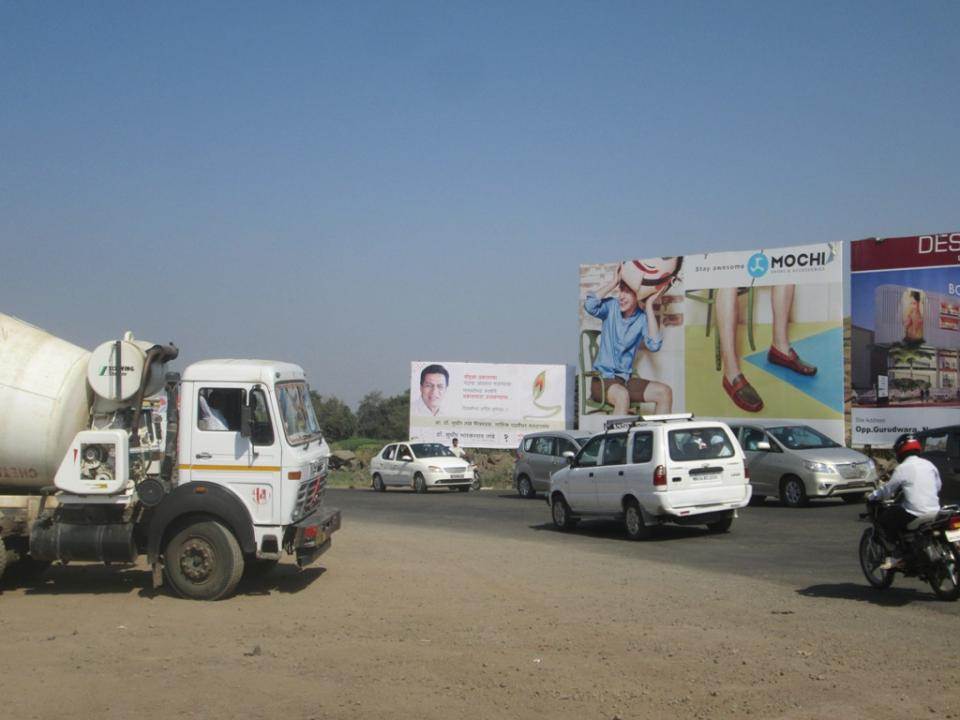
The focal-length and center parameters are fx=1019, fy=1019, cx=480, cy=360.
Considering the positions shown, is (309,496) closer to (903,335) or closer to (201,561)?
(201,561)

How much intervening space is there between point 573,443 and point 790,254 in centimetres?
1152

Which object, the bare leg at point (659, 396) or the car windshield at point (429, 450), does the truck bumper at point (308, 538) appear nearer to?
the car windshield at point (429, 450)

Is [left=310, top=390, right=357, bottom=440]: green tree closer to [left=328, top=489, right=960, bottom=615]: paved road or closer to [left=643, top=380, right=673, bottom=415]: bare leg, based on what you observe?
[left=643, top=380, right=673, bottom=415]: bare leg

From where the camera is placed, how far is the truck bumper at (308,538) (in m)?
11.3

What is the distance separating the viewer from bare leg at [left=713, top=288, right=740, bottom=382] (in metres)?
34.8

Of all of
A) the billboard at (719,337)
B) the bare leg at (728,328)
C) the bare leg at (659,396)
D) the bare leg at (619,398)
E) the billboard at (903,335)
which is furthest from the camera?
the bare leg at (619,398)

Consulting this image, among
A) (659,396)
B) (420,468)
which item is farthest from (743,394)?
(420,468)

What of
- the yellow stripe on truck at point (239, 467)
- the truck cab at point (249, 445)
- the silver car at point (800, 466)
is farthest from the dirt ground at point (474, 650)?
the silver car at point (800, 466)

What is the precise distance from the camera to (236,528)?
1108cm

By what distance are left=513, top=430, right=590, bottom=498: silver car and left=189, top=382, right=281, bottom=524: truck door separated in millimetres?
15787

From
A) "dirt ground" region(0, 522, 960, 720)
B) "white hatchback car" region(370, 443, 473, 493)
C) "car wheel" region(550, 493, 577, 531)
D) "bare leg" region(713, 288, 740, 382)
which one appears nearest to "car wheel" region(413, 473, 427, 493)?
"white hatchback car" region(370, 443, 473, 493)

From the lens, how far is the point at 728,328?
35.1m

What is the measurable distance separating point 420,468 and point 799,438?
44.2 feet

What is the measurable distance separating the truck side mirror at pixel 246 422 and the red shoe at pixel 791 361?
2513 cm
